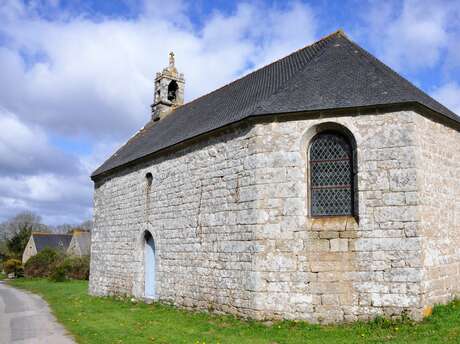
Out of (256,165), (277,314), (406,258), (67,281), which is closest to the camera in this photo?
(406,258)

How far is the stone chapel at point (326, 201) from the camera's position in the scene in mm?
8555

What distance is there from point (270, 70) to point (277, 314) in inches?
308

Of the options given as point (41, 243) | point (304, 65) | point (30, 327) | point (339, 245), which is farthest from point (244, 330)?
point (41, 243)

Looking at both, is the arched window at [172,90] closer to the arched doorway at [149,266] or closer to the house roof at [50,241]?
the arched doorway at [149,266]

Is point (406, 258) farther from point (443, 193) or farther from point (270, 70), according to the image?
point (270, 70)

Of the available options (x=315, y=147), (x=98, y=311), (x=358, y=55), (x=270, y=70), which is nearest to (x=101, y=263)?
(x=98, y=311)

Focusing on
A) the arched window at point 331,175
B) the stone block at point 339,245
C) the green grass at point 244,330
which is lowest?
the green grass at point 244,330

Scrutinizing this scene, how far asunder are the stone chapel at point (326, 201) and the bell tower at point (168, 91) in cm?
943

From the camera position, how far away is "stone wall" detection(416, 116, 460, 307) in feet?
28.7

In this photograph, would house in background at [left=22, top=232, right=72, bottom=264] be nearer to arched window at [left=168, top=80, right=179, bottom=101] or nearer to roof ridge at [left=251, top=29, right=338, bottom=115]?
arched window at [left=168, top=80, right=179, bottom=101]

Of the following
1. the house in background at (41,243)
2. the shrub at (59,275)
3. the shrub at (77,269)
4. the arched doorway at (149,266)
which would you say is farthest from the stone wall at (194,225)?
the house in background at (41,243)

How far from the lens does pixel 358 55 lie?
11.0m

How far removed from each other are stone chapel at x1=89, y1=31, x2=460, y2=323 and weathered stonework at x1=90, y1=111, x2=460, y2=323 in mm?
23

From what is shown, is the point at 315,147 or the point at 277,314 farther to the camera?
the point at 315,147
